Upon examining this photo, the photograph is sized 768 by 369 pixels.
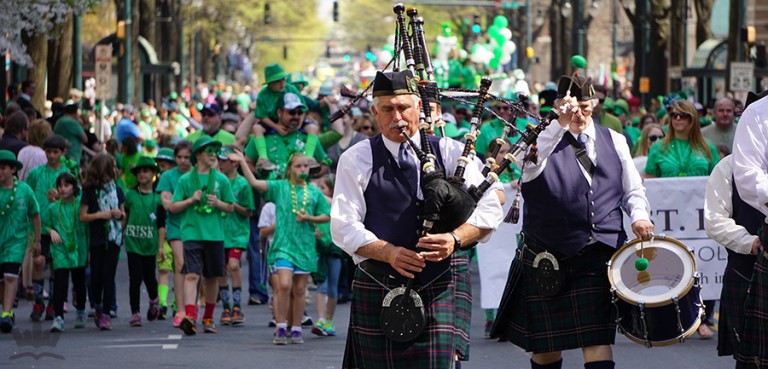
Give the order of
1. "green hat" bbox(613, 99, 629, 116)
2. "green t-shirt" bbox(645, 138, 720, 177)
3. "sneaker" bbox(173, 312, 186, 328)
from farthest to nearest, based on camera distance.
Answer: "green hat" bbox(613, 99, 629, 116)
"sneaker" bbox(173, 312, 186, 328)
"green t-shirt" bbox(645, 138, 720, 177)

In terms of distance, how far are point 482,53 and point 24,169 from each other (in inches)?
870

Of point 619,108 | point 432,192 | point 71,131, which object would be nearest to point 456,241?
point 432,192

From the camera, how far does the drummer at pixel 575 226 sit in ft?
27.3

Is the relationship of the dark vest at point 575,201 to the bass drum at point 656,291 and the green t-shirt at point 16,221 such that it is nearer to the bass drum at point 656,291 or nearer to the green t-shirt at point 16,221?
the bass drum at point 656,291

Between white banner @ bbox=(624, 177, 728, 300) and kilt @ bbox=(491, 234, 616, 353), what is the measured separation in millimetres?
4485

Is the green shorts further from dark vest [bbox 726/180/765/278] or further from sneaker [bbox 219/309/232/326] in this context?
dark vest [bbox 726/180/765/278]

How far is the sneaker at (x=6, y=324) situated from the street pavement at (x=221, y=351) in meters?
Answer: 0.07

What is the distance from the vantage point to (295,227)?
41.6 feet

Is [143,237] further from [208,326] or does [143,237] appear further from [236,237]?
[208,326]

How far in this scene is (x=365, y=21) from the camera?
132250 mm

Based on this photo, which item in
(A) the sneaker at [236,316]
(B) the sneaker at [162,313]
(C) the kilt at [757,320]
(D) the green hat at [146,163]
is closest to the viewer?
(C) the kilt at [757,320]

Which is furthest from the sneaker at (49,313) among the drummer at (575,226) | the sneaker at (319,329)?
the drummer at (575,226)

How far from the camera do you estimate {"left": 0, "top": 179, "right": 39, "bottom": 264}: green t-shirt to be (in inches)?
543

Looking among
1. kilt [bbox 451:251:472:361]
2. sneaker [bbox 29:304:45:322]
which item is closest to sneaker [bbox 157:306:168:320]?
sneaker [bbox 29:304:45:322]
